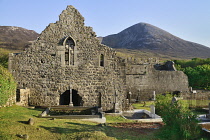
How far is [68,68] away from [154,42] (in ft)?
445

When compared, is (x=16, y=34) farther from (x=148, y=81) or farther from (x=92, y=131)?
(x=92, y=131)

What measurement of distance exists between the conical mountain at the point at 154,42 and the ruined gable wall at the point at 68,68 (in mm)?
113268

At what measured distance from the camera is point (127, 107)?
18.7 meters

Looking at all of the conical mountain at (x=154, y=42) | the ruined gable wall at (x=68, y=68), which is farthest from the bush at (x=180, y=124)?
the conical mountain at (x=154, y=42)

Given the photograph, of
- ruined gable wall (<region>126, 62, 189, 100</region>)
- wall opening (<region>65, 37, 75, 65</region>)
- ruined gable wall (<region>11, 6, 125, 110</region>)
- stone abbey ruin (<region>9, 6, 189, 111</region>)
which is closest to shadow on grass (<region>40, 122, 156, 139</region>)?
stone abbey ruin (<region>9, 6, 189, 111</region>)

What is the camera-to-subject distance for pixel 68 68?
57.6 feet

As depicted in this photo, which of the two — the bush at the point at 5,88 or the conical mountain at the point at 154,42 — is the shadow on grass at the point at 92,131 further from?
the conical mountain at the point at 154,42

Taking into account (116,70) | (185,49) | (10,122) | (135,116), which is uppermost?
(185,49)

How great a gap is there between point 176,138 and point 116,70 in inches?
406

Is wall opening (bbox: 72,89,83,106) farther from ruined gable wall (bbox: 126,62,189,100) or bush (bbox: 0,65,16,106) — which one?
ruined gable wall (bbox: 126,62,189,100)

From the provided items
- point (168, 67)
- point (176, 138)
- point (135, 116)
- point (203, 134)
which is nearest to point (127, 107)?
point (135, 116)

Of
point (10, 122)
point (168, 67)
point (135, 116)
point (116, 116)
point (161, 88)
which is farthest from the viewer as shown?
point (168, 67)

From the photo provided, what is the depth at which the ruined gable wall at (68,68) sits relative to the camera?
17062 millimetres

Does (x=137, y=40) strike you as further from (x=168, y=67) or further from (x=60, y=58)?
(x=60, y=58)
